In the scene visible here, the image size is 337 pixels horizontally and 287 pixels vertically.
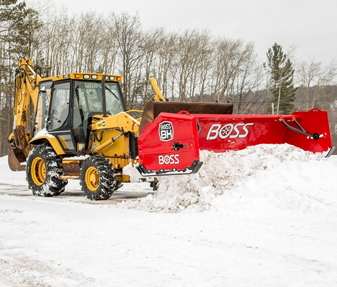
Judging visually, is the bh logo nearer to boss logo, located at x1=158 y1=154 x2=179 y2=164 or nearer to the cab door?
boss logo, located at x1=158 y1=154 x2=179 y2=164

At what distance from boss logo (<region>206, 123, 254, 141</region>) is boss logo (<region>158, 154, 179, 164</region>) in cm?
94

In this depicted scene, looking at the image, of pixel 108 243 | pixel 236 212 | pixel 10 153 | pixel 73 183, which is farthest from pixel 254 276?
pixel 73 183

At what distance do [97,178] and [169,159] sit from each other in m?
1.97

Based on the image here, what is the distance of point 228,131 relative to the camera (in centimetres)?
709

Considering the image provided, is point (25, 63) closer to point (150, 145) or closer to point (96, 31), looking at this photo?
point (150, 145)

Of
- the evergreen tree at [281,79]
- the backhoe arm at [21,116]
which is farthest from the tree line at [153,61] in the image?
the backhoe arm at [21,116]

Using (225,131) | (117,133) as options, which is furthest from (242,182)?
(117,133)

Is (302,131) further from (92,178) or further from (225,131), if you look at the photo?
(92,178)

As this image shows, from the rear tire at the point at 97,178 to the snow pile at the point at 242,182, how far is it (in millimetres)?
900

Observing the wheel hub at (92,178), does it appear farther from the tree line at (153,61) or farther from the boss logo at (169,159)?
the tree line at (153,61)

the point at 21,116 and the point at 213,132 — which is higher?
the point at 21,116

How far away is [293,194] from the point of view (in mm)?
5754

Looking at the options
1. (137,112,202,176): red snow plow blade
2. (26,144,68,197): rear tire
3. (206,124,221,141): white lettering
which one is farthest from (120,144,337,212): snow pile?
(26,144,68,197): rear tire

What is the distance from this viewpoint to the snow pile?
580 centimetres
